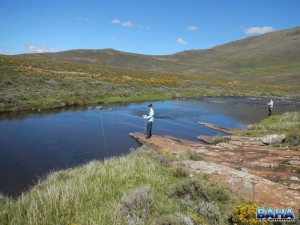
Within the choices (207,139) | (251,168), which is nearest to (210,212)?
(251,168)

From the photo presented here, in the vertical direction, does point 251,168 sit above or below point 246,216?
below

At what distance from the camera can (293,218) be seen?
20.9 ft

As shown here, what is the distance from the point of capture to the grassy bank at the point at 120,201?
19.5 feet

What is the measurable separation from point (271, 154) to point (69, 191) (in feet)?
34.3

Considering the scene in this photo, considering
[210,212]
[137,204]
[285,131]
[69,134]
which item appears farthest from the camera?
[285,131]

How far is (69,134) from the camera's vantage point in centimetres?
1928

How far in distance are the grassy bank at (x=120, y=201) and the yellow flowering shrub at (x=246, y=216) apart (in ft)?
1.22

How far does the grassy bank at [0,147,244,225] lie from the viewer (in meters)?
5.95

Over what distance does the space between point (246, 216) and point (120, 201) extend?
9.83 feet

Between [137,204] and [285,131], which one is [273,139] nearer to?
[285,131]

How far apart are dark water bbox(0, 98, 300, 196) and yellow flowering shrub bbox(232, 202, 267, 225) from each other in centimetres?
756

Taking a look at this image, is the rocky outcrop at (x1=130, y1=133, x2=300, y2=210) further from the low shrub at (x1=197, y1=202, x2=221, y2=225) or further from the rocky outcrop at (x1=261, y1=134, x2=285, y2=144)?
the low shrub at (x1=197, y1=202, x2=221, y2=225)

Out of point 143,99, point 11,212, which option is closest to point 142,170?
point 11,212

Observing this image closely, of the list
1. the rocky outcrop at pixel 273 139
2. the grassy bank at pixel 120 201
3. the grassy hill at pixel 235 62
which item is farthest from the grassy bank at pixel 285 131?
the grassy hill at pixel 235 62
